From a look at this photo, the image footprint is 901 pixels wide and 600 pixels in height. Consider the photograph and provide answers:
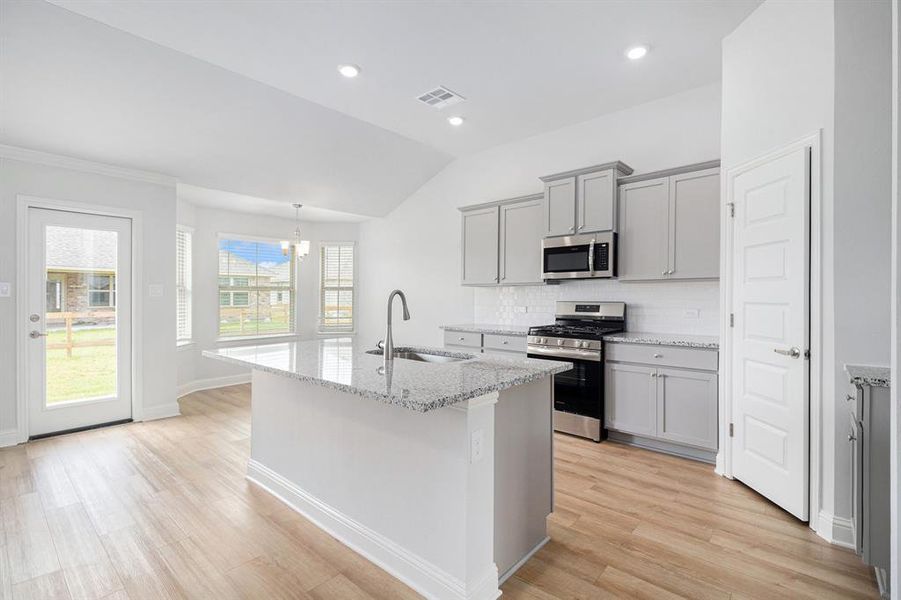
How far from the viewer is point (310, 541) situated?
230cm

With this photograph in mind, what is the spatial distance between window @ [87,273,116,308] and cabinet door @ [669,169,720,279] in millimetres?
5287

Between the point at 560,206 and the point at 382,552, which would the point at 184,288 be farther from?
the point at 382,552

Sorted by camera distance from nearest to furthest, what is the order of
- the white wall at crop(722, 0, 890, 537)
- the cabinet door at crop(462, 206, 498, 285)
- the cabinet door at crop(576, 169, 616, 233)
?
1. the white wall at crop(722, 0, 890, 537)
2. the cabinet door at crop(576, 169, 616, 233)
3. the cabinet door at crop(462, 206, 498, 285)

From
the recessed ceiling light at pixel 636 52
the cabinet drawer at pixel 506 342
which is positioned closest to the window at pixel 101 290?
the cabinet drawer at pixel 506 342

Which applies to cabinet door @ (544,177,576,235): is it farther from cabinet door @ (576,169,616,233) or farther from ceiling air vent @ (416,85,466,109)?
ceiling air vent @ (416,85,466,109)

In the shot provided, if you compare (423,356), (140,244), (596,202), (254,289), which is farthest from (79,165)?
(596,202)

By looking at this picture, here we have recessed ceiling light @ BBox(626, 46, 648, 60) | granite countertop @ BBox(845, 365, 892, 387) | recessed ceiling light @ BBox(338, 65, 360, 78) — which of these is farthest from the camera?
recessed ceiling light @ BBox(338, 65, 360, 78)

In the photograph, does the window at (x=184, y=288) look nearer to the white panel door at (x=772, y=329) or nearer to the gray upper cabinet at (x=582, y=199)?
the gray upper cabinet at (x=582, y=199)

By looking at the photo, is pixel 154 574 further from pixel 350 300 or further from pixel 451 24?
pixel 350 300

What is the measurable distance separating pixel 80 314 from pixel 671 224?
5.47 m

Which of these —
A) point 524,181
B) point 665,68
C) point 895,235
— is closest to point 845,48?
point 665,68

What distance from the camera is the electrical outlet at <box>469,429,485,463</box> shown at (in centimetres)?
175

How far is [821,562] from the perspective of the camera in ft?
6.86

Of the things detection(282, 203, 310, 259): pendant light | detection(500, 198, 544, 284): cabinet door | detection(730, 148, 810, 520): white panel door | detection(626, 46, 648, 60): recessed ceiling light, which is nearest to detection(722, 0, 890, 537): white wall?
detection(730, 148, 810, 520): white panel door
